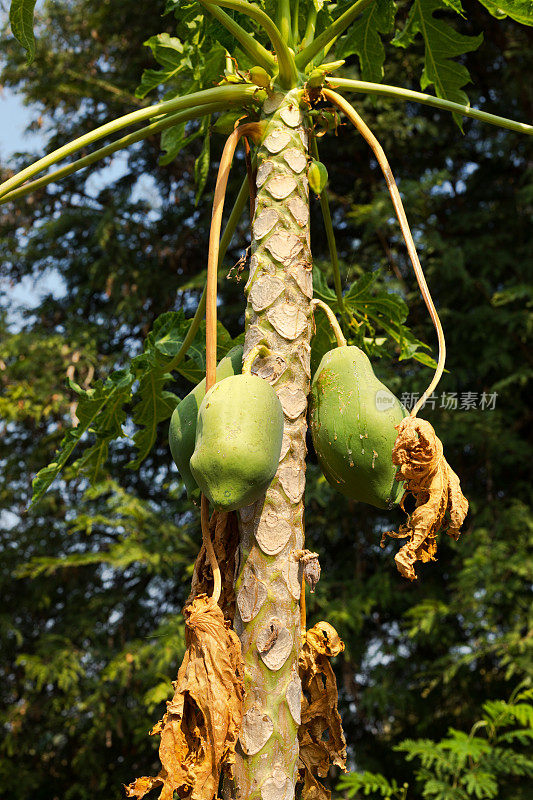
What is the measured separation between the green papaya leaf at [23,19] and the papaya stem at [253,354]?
654 millimetres

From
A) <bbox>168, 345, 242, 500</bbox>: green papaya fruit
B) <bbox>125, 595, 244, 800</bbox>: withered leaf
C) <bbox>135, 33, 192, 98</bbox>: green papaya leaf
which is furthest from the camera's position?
<bbox>135, 33, 192, 98</bbox>: green papaya leaf

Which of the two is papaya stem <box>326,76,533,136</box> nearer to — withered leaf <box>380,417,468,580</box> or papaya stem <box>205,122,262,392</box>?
papaya stem <box>205,122,262,392</box>

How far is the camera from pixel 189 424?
50.9 inches

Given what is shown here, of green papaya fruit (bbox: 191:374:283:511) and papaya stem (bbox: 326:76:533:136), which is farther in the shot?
papaya stem (bbox: 326:76:533:136)

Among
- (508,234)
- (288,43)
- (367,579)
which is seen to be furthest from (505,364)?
(288,43)

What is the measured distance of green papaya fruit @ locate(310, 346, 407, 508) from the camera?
1142 mm

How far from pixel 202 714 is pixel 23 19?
1.12 meters

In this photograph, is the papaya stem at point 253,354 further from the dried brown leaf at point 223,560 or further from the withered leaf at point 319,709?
the withered leaf at point 319,709

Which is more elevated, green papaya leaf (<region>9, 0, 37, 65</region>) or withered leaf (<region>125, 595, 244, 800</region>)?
green papaya leaf (<region>9, 0, 37, 65</region>)

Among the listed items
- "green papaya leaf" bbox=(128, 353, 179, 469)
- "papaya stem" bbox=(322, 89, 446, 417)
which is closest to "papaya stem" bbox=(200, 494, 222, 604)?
"papaya stem" bbox=(322, 89, 446, 417)

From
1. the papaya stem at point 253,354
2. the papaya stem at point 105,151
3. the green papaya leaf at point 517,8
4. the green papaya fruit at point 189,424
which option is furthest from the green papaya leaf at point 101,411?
the green papaya leaf at point 517,8

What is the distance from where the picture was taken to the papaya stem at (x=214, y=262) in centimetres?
112

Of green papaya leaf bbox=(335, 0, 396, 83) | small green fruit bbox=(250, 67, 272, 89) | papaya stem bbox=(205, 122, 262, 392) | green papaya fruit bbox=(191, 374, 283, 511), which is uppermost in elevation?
green papaya leaf bbox=(335, 0, 396, 83)

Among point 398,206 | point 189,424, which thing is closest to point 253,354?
point 189,424
